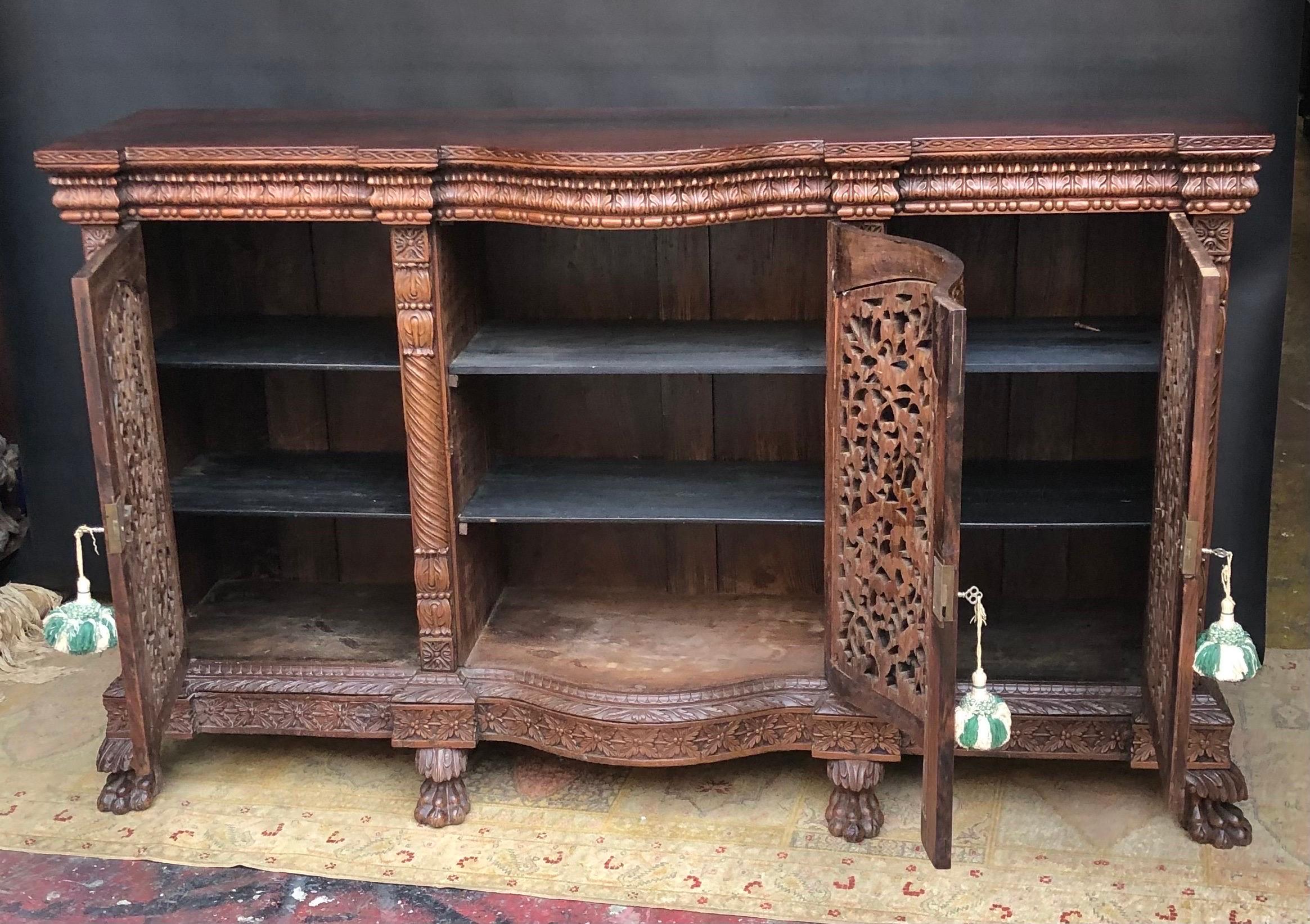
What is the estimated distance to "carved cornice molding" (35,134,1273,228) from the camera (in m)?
2.89

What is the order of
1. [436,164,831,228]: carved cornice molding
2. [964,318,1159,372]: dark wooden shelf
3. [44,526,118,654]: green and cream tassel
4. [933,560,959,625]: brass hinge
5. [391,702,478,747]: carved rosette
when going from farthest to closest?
[391,702,478,747]: carved rosette → [44,526,118,654]: green and cream tassel → [964,318,1159,372]: dark wooden shelf → [436,164,831,228]: carved cornice molding → [933,560,959,625]: brass hinge

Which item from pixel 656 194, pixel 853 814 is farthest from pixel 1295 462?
pixel 656 194

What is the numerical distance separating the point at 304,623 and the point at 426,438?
741 mm

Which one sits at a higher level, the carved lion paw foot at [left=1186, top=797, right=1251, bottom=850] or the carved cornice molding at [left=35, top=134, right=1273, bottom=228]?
the carved cornice molding at [left=35, top=134, right=1273, bottom=228]

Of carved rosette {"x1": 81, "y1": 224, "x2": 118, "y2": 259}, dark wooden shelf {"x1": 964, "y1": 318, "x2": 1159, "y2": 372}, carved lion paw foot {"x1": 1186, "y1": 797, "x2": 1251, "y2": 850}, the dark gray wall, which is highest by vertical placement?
the dark gray wall

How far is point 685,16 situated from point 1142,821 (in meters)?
2.07

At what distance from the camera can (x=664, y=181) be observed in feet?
9.68

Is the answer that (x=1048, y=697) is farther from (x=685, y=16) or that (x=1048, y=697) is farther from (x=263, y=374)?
(x=263, y=374)

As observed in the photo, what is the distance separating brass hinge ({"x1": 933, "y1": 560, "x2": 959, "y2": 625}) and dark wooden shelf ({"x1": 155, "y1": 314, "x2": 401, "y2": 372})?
1.26 m

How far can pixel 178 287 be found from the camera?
3600 mm

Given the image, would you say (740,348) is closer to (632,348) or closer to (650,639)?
(632,348)

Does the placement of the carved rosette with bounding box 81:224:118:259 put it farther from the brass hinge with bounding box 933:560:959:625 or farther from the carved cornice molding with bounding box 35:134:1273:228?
the brass hinge with bounding box 933:560:959:625

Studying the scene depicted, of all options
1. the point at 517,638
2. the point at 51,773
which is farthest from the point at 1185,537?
the point at 51,773

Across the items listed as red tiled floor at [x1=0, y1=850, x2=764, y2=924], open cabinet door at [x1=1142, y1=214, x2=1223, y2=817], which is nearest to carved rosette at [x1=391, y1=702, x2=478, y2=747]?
red tiled floor at [x1=0, y1=850, x2=764, y2=924]
